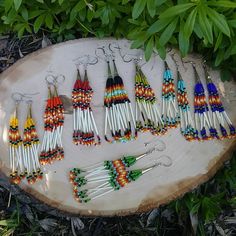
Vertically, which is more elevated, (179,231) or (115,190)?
(115,190)

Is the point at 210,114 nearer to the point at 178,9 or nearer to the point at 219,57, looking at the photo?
the point at 219,57

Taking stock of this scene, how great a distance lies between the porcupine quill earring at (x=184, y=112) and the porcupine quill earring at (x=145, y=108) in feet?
0.41

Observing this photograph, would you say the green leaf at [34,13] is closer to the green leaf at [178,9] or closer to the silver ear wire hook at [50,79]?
the silver ear wire hook at [50,79]

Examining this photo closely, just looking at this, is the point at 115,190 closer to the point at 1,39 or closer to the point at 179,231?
the point at 179,231

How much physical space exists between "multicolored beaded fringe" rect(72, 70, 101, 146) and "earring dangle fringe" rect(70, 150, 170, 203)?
0.52 feet

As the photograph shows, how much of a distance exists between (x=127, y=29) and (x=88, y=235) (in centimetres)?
145

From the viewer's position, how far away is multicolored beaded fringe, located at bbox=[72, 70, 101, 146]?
96.6 inches

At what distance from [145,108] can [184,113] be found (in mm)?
240

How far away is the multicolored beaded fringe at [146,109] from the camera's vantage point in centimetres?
250

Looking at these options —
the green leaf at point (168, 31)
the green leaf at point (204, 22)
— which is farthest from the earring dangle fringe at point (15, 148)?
the green leaf at point (204, 22)

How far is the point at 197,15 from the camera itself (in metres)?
2.00

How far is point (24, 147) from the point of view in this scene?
2463 millimetres

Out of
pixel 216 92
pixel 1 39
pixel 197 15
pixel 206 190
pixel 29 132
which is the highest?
pixel 197 15

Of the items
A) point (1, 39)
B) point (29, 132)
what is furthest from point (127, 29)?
point (1, 39)
